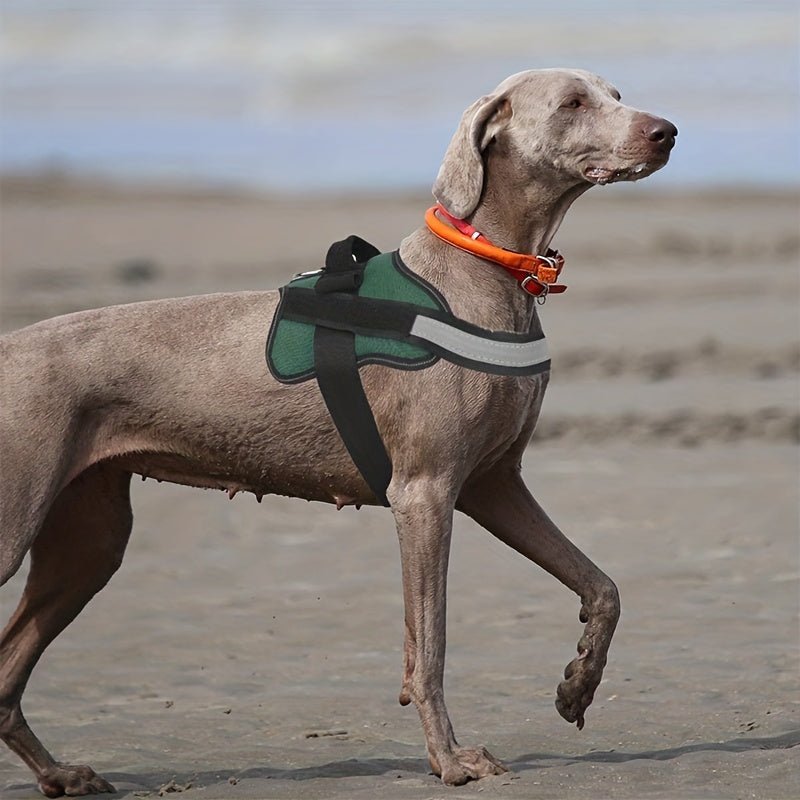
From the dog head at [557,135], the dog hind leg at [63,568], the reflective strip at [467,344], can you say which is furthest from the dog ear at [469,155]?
the dog hind leg at [63,568]

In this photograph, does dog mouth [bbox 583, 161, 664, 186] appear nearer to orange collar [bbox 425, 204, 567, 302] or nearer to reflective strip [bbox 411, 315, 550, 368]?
orange collar [bbox 425, 204, 567, 302]

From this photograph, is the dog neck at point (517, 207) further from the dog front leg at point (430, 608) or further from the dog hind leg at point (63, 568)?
the dog hind leg at point (63, 568)

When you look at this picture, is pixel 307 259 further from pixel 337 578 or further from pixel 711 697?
pixel 711 697

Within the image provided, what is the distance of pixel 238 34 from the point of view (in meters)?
50.8

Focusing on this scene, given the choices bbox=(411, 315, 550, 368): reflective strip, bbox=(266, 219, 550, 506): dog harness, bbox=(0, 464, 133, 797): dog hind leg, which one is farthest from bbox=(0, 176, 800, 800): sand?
bbox=(411, 315, 550, 368): reflective strip

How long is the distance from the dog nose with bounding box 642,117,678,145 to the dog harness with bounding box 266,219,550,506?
77 centimetres

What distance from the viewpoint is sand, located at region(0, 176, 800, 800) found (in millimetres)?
6277

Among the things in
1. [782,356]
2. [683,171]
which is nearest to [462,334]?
[782,356]

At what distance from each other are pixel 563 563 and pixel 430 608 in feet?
1.84

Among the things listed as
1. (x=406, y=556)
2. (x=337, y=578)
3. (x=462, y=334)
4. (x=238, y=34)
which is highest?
(x=462, y=334)

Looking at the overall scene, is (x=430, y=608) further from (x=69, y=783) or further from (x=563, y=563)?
(x=69, y=783)

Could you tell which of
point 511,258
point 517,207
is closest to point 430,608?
point 511,258

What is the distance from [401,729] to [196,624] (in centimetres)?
190

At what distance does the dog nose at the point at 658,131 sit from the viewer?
5.63 meters
